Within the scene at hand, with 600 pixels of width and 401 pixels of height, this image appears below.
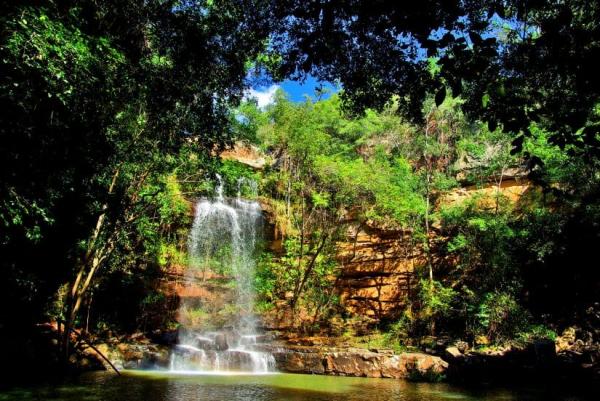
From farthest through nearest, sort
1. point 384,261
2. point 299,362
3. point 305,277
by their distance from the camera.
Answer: point 384,261 → point 305,277 → point 299,362

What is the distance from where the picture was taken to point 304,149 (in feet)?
65.6

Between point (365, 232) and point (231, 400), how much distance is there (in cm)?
1516

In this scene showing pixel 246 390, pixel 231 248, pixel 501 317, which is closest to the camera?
pixel 246 390

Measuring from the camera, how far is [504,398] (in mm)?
10000

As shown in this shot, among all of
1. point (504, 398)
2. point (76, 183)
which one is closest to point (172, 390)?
point (76, 183)

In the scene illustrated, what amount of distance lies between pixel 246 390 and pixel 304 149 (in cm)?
1211

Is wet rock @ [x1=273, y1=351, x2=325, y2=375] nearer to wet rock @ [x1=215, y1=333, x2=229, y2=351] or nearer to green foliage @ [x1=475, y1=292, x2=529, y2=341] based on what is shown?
wet rock @ [x1=215, y1=333, x2=229, y2=351]

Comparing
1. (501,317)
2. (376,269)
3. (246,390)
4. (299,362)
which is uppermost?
(376,269)

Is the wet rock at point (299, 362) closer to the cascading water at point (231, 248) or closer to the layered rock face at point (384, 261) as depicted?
the cascading water at point (231, 248)

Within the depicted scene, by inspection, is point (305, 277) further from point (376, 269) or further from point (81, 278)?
point (81, 278)

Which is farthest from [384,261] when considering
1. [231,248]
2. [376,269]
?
[231,248]

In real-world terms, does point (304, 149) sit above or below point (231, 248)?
above

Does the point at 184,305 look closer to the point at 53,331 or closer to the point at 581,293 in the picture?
the point at 53,331

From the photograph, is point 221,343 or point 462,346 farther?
point 221,343
